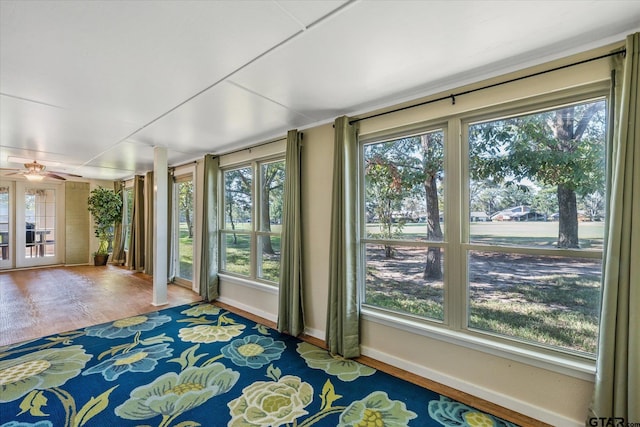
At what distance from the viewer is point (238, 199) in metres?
4.43

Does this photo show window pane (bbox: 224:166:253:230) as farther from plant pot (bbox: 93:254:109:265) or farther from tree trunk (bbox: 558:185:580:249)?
plant pot (bbox: 93:254:109:265)

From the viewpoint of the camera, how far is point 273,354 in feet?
9.03

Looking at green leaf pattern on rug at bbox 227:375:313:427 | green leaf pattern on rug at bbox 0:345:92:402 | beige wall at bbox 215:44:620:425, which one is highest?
beige wall at bbox 215:44:620:425

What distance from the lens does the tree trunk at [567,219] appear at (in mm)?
1881

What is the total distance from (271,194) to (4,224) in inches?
285

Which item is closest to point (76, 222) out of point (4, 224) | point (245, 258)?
point (4, 224)

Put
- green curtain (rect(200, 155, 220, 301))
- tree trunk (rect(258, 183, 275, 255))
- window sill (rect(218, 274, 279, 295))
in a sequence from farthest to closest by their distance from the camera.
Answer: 1. green curtain (rect(200, 155, 220, 301))
2. tree trunk (rect(258, 183, 275, 255))
3. window sill (rect(218, 274, 279, 295))

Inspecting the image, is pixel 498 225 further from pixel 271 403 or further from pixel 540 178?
pixel 271 403

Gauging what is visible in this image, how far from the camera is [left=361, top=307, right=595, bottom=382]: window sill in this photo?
1776 mm

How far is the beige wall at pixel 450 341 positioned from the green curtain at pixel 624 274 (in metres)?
0.16

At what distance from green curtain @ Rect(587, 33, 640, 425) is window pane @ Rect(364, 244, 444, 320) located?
3.32 feet

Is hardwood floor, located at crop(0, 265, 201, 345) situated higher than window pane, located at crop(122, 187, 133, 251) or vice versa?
window pane, located at crop(122, 187, 133, 251)

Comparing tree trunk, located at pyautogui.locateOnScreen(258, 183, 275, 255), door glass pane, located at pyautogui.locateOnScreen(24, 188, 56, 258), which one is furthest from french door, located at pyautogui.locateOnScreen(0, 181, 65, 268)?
tree trunk, located at pyautogui.locateOnScreen(258, 183, 275, 255)

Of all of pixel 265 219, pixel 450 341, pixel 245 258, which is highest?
pixel 265 219
